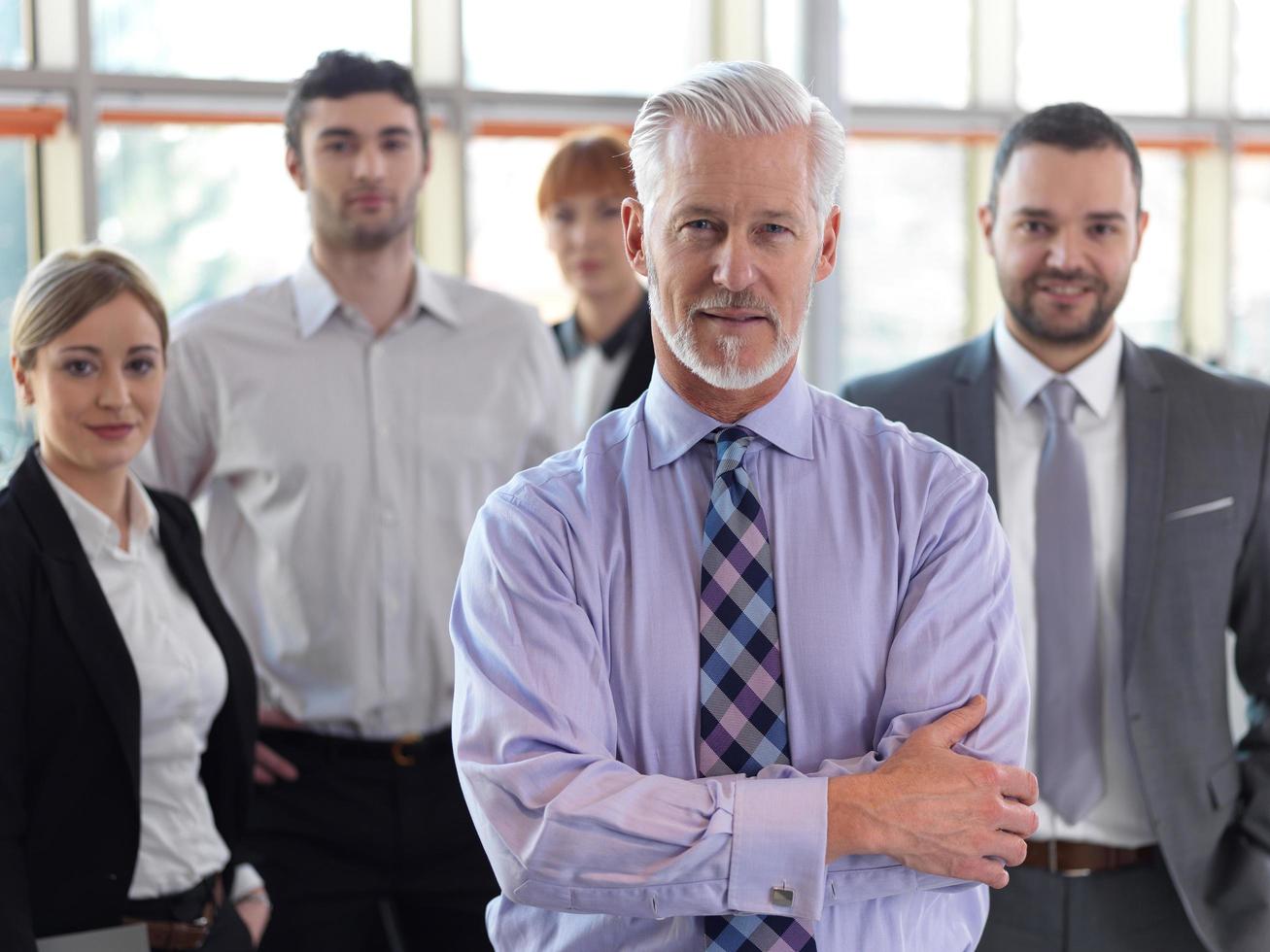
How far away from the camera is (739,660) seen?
1.79 meters

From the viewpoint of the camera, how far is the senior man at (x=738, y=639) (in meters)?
1.66

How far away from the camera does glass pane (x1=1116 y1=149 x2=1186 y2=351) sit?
7227 mm

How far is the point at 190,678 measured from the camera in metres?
2.55

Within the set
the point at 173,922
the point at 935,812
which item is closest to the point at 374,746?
the point at 173,922

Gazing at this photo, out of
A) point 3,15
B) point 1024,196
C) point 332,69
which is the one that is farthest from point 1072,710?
point 3,15

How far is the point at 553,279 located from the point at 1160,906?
407 cm

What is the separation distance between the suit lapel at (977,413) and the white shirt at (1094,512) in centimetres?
4

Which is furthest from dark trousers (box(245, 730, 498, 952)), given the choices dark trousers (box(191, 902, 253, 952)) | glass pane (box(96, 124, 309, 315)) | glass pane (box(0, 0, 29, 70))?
glass pane (box(0, 0, 29, 70))

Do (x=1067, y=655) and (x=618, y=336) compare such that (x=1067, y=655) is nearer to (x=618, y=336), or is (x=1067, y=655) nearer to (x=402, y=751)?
(x=402, y=751)

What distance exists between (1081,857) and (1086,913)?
10 centimetres

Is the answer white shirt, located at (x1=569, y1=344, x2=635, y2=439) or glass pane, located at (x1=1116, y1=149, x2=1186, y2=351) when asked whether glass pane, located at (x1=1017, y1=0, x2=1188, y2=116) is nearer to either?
glass pane, located at (x1=1116, y1=149, x2=1186, y2=351)

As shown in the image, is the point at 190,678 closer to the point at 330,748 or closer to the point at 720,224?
the point at 330,748

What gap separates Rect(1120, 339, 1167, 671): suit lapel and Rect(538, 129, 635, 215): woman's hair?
163 centimetres

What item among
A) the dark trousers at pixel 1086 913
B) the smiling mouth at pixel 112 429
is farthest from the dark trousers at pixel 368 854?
the dark trousers at pixel 1086 913
